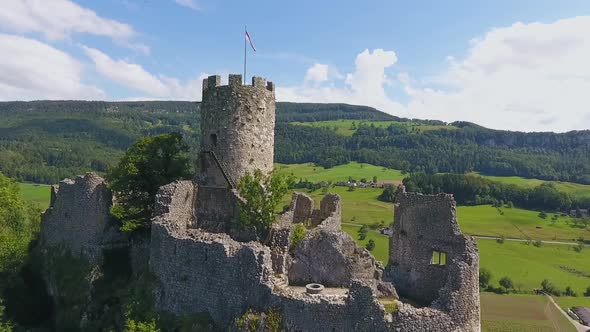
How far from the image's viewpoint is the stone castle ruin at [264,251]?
60.6ft

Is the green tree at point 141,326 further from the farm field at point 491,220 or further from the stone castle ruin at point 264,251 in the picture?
the farm field at point 491,220

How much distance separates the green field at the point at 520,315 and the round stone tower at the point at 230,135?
1743 inches

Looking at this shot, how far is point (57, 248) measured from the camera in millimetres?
31734

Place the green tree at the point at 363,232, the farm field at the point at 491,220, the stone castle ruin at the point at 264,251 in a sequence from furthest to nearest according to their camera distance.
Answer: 1. the farm field at the point at 491,220
2. the green tree at the point at 363,232
3. the stone castle ruin at the point at 264,251

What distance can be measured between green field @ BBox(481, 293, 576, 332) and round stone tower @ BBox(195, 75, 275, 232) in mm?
44268

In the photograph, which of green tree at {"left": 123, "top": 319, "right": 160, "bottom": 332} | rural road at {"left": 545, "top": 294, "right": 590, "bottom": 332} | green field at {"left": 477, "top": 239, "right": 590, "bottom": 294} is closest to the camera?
green tree at {"left": 123, "top": 319, "right": 160, "bottom": 332}

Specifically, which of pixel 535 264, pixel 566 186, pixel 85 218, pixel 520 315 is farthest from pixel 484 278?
pixel 566 186

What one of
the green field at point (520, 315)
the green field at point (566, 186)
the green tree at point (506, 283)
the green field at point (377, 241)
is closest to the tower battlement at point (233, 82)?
the green field at point (520, 315)

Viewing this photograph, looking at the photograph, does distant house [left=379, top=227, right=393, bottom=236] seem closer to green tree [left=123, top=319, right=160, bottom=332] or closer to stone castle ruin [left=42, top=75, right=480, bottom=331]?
stone castle ruin [left=42, top=75, right=480, bottom=331]

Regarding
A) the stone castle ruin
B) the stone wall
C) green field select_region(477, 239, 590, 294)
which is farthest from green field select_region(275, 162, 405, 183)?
the stone wall

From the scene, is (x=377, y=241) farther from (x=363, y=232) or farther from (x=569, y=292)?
(x=569, y=292)

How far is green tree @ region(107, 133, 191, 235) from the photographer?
2798 centimetres

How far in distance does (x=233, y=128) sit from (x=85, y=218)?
434 inches

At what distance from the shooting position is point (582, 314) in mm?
70500
